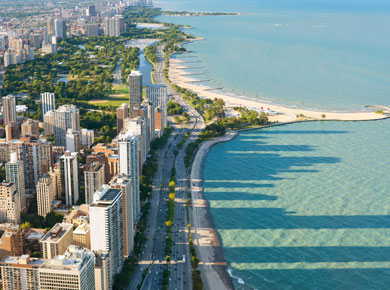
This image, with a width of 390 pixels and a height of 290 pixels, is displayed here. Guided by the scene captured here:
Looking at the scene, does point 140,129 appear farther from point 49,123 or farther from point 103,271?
point 103,271

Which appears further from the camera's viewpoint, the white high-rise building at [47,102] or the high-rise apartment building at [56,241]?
the white high-rise building at [47,102]

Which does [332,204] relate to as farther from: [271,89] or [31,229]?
[271,89]

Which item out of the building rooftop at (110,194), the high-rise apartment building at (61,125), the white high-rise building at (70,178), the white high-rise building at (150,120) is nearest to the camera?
the building rooftop at (110,194)

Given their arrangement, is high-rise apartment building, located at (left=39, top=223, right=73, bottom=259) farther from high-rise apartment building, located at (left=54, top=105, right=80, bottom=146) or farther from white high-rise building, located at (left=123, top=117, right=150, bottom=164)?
high-rise apartment building, located at (left=54, top=105, right=80, bottom=146)

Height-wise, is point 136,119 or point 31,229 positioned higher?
point 136,119

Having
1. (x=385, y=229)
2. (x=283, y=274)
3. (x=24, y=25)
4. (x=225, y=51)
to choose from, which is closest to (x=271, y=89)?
(x=225, y=51)

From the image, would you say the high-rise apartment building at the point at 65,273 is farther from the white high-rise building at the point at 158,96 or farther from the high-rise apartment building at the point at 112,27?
the high-rise apartment building at the point at 112,27

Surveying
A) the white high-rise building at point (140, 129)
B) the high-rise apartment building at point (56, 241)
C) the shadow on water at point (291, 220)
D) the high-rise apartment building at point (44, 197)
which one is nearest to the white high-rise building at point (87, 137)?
the white high-rise building at point (140, 129)
